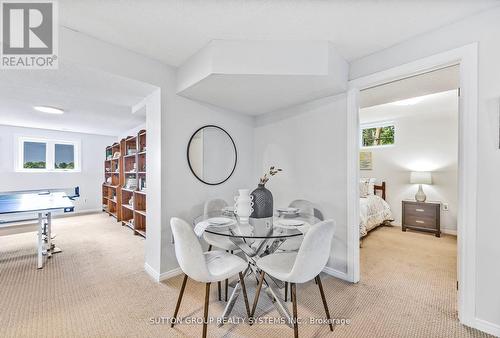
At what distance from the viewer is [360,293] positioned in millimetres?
2145

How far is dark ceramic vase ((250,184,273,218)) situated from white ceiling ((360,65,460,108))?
5.81 feet

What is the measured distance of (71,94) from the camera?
272 cm

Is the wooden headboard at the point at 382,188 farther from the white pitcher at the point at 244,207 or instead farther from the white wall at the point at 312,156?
the white pitcher at the point at 244,207

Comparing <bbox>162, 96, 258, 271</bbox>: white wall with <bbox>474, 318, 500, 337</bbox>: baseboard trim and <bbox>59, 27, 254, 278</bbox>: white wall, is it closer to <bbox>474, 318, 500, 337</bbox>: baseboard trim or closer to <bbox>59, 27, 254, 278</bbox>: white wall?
<bbox>59, 27, 254, 278</bbox>: white wall

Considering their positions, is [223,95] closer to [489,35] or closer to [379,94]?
[379,94]

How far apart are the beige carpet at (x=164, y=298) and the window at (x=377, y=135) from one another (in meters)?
2.61

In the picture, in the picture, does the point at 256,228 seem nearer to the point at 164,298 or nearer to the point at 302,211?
the point at 302,211

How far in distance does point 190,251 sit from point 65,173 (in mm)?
6262

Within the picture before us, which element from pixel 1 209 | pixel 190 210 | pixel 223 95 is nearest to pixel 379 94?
pixel 223 95

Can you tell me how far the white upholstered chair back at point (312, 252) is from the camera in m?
1.43

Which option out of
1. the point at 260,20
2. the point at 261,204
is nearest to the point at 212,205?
the point at 261,204

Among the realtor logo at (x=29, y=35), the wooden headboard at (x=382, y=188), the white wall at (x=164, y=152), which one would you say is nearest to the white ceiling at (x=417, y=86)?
the white wall at (x=164, y=152)

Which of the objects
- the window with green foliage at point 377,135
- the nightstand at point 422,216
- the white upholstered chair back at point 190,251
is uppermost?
the window with green foliage at point 377,135

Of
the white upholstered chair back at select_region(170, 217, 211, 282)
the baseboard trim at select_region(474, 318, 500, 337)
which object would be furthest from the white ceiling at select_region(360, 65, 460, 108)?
the white upholstered chair back at select_region(170, 217, 211, 282)
